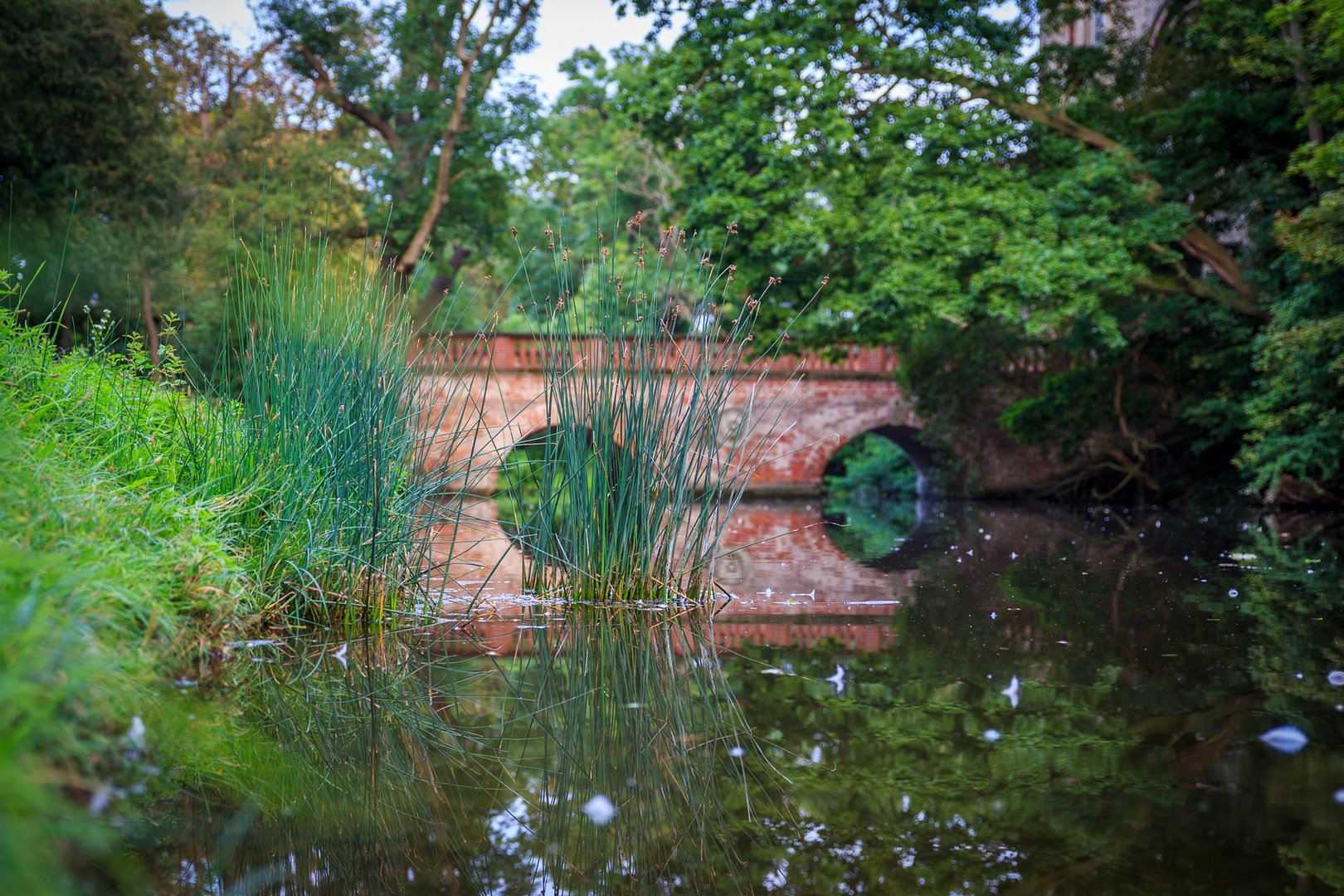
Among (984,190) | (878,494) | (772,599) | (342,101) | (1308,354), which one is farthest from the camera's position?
(878,494)

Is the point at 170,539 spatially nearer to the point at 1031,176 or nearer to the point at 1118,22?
the point at 1031,176

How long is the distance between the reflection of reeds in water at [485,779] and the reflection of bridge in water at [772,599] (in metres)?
0.36

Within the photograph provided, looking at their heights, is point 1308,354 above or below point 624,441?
above

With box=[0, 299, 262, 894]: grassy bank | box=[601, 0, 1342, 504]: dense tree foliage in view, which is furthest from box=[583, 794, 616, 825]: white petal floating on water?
box=[601, 0, 1342, 504]: dense tree foliage

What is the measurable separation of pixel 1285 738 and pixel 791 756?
3.18ft

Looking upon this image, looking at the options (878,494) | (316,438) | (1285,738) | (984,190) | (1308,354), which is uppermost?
(984,190)

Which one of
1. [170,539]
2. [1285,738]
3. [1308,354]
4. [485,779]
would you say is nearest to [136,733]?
[485,779]

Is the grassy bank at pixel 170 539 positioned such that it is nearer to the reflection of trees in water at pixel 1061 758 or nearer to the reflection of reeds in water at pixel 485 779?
the reflection of reeds in water at pixel 485 779

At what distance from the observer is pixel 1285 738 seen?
186 centimetres

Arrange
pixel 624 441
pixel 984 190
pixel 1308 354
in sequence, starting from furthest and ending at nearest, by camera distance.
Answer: pixel 984 190, pixel 1308 354, pixel 624 441

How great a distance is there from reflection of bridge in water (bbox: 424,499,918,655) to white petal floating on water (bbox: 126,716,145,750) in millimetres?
923

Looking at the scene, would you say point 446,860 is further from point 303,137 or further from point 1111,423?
point 303,137

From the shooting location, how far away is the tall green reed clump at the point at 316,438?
2.82 metres

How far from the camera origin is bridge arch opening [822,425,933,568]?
6449 millimetres
